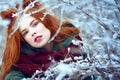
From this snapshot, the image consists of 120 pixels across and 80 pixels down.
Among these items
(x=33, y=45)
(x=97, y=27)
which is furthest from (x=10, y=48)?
(x=97, y=27)

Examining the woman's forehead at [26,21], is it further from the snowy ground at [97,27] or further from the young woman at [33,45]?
the snowy ground at [97,27]

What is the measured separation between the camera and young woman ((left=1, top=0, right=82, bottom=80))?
9.00ft

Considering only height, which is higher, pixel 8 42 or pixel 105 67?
pixel 8 42

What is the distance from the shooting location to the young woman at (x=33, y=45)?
9.00 feet

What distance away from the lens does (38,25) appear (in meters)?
2.80

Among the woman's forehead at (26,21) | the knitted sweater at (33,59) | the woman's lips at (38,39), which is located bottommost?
the knitted sweater at (33,59)

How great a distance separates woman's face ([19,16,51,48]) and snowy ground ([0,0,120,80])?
0.11m

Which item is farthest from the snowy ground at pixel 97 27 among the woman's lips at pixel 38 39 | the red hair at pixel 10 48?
the woman's lips at pixel 38 39

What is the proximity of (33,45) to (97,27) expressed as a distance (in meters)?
0.40

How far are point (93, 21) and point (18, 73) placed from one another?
55 centimetres

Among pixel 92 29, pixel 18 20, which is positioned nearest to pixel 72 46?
pixel 92 29

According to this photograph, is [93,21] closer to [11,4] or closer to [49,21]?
[49,21]

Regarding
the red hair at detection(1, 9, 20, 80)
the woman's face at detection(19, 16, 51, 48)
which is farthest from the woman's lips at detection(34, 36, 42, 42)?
the red hair at detection(1, 9, 20, 80)

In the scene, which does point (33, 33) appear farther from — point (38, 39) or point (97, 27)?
point (97, 27)
